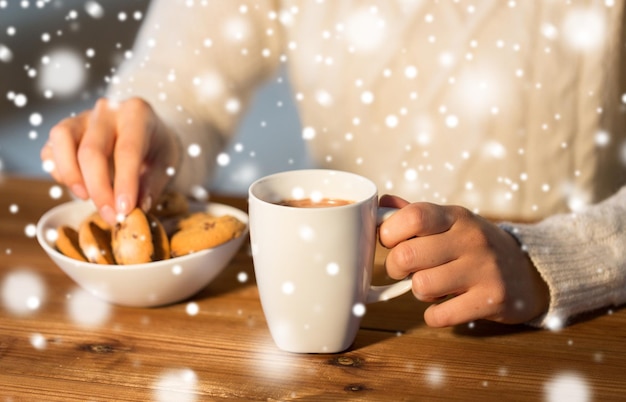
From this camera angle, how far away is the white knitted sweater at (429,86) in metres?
1.00

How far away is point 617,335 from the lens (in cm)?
58

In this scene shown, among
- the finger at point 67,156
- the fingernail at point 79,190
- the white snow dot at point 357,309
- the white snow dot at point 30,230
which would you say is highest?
the finger at point 67,156

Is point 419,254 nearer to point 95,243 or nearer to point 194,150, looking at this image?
point 95,243

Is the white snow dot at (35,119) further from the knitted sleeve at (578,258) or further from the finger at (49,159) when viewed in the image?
the knitted sleeve at (578,258)

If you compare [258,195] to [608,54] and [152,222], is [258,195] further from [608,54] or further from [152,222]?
[608,54]

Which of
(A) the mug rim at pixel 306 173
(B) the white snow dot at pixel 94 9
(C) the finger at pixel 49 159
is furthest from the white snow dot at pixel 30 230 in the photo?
(B) the white snow dot at pixel 94 9

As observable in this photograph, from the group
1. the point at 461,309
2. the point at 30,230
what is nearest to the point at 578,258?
the point at 461,309

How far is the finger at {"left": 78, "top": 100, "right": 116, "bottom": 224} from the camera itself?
63cm

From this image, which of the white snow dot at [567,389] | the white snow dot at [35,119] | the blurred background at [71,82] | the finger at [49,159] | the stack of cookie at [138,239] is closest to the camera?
the white snow dot at [567,389]

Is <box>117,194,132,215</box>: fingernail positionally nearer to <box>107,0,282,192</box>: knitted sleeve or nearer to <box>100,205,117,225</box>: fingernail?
<box>100,205,117,225</box>: fingernail

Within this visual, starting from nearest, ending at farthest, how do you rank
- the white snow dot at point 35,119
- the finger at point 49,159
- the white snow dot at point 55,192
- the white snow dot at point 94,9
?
the finger at point 49,159 → the white snow dot at point 55,192 → the white snow dot at point 94,9 → the white snow dot at point 35,119

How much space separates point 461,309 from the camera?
56 centimetres

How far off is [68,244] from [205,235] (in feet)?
0.39

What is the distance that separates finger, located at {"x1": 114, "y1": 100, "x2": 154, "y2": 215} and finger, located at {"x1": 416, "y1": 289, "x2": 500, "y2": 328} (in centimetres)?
28
